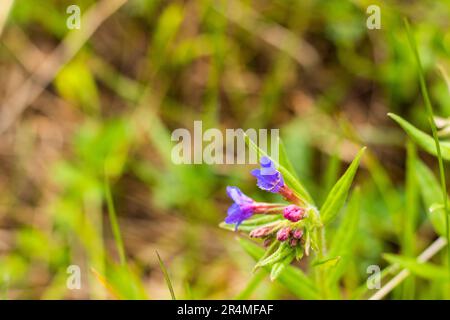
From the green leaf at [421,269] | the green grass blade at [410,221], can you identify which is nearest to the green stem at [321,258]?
the green leaf at [421,269]

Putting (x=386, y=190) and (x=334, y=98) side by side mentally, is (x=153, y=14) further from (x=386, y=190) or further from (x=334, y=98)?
(x=386, y=190)

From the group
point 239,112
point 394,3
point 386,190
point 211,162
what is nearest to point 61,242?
point 211,162

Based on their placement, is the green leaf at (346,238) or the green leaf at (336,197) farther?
the green leaf at (346,238)

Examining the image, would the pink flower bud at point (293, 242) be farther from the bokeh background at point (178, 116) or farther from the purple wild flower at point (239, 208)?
the bokeh background at point (178, 116)

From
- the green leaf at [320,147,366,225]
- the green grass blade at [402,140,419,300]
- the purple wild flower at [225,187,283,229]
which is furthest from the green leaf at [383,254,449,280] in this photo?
the purple wild flower at [225,187,283,229]

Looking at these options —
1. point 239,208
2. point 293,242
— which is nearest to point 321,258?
point 293,242

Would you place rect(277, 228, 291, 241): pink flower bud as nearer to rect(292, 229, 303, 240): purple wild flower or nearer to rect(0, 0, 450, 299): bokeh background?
rect(292, 229, 303, 240): purple wild flower

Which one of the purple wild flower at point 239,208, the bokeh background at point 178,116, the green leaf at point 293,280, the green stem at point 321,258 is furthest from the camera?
the bokeh background at point 178,116

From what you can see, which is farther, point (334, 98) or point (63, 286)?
point (334, 98)
